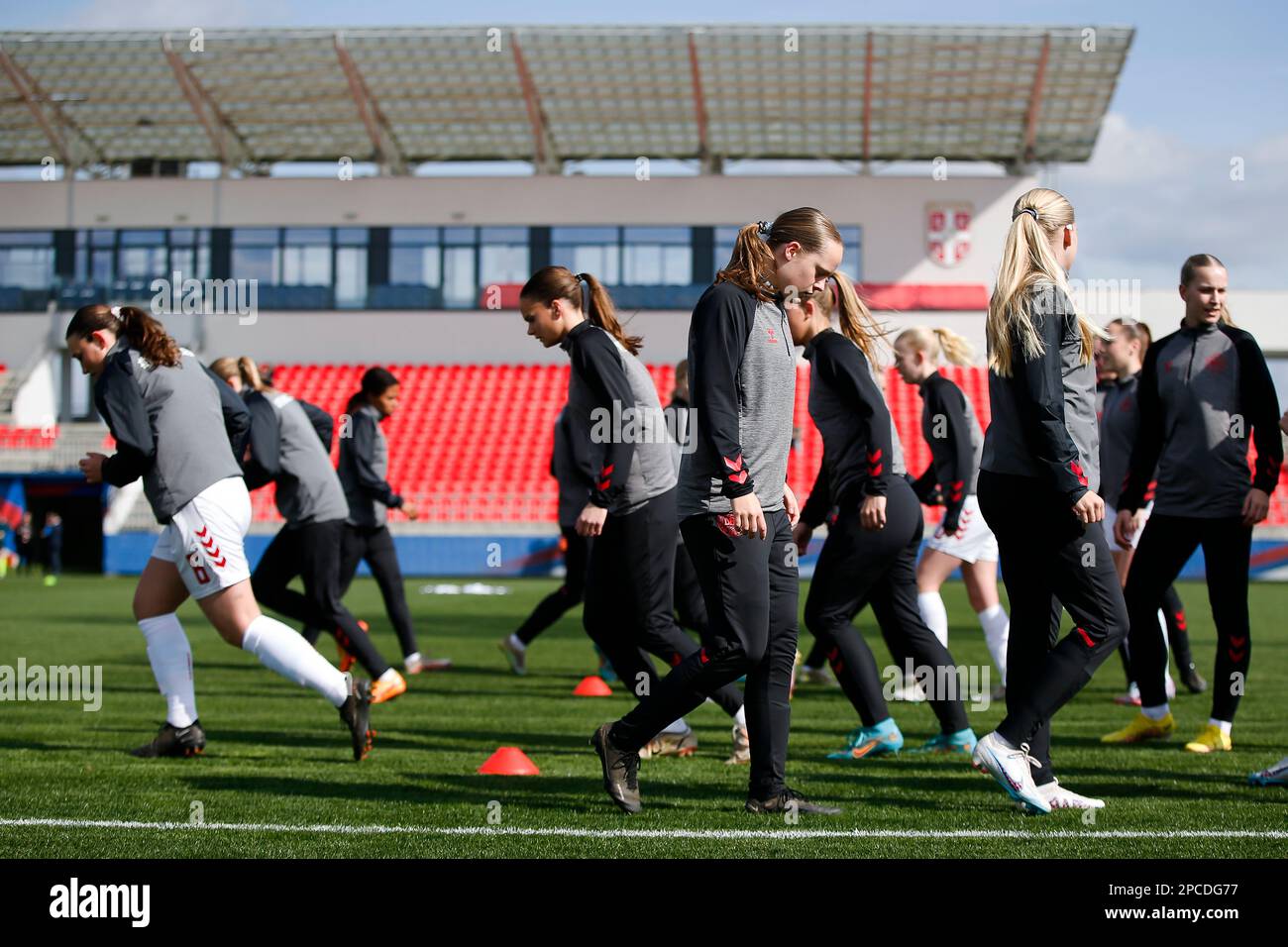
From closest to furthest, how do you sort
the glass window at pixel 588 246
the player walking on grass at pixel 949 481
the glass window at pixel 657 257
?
1. the player walking on grass at pixel 949 481
2. the glass window at pixel 657 257
3. the glass window at pixel 588 246

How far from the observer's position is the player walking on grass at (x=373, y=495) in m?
9.07

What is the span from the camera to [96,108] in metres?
33.7

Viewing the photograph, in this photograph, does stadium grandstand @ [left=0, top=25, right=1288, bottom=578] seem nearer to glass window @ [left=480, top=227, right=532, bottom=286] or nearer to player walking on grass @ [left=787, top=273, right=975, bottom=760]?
glass window @ [left=480, top=227, right=532, bottom=286]

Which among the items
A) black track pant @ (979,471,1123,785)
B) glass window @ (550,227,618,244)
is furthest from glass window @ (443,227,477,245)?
black track pant @ (979,471,1123,785)

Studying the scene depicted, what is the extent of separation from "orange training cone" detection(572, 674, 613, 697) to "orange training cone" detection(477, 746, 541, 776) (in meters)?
2.91

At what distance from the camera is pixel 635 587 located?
547cm

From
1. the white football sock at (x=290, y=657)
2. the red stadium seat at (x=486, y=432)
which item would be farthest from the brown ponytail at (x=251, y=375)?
the red stadium seat at (x=486, y=432)

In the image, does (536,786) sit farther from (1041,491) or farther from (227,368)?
(227,368)

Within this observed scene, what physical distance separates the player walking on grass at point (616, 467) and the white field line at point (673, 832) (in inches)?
44.8

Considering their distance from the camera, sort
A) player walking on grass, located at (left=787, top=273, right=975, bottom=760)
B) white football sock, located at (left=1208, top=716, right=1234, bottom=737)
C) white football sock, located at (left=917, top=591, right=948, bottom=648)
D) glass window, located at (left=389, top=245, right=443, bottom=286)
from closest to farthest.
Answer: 1. player walking on grass, located at (left=787, top=273, right=975, bottom=760)
2. white football sock, located at (left=1208, top=716, right=1234, bottom=737)
3. white football sock, located at (left=917, top=591, right=948, bottom=648)
4. glass window, located at (left=389, top=245, right=443, bottom=286)

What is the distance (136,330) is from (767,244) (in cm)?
275

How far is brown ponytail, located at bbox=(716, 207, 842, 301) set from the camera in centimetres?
439

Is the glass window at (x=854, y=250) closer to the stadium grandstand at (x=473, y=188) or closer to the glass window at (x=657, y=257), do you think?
the stadium grandstand at (x=473, y=188)
